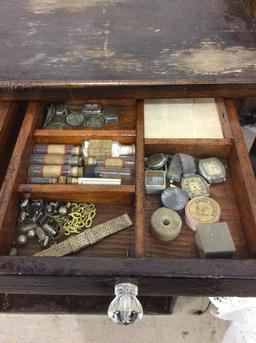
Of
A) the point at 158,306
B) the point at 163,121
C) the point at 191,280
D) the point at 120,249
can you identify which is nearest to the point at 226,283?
the point at 191,280

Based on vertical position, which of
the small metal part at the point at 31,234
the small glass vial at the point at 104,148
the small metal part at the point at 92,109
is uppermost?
the small metal part at the point at 92,109

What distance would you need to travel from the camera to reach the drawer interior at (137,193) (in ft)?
2.30

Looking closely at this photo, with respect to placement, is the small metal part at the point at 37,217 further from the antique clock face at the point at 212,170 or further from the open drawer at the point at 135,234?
the antique clock face at the point at 212,170

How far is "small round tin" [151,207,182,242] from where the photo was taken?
0.71 m

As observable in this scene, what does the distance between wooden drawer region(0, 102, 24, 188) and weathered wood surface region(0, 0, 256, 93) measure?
7cm

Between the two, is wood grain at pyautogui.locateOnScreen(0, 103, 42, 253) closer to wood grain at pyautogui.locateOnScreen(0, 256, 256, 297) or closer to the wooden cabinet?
the wooden cabinet

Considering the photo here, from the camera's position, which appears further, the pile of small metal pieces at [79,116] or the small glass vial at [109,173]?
the pile of small metal pieces at [79,116]

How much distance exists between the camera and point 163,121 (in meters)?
0.90

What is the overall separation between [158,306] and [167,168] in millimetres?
540

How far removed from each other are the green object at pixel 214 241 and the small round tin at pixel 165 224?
48 millimetres

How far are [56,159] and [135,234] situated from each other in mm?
298

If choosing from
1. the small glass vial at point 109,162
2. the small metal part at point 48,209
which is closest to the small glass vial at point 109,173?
the small glass vial at point 109,162

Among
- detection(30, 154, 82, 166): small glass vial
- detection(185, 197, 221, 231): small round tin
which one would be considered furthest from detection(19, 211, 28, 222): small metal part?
detection(185, 197, 221, 231): small round tin

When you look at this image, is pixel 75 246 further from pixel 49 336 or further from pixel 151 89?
pixel 49 336
